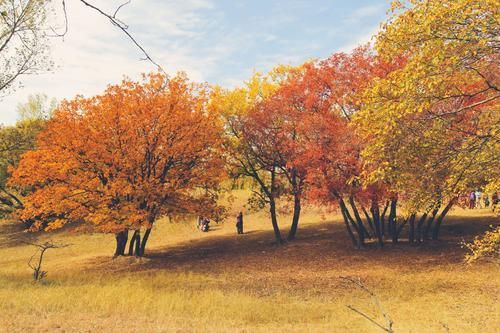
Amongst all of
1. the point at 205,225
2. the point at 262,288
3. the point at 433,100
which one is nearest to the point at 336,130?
the point at 262,288

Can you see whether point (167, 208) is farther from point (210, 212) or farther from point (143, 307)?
point (143, 307)

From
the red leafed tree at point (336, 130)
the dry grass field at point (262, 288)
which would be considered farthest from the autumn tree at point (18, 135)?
the red leafed tree at point (336, 130)

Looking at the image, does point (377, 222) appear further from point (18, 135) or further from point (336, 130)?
point (18, 135)

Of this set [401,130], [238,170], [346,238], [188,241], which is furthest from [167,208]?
[401,130]

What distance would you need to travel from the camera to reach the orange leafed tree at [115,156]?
2442 centimetres

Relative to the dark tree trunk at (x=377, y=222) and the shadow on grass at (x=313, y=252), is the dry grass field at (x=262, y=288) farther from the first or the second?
the dark tree trunk at (x=377, y=222)

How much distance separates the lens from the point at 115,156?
2445 centimetres

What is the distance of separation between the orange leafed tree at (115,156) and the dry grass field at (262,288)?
13.3 feet

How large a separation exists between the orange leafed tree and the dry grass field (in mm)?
4063

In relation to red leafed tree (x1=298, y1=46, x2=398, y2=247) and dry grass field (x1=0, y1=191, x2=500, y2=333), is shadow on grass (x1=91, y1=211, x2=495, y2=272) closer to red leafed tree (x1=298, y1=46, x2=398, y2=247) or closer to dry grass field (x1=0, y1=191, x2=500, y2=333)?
dry grass field (x1=0, y1=191, x2=500, y2=333)

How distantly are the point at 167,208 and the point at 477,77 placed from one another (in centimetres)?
2132

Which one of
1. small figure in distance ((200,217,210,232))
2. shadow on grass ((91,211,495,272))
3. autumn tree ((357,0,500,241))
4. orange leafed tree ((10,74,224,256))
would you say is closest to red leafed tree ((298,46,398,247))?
shadow on grass ((91,211,495,272))

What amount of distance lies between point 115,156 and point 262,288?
1263cm

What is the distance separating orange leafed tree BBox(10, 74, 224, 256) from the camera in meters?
24.4
